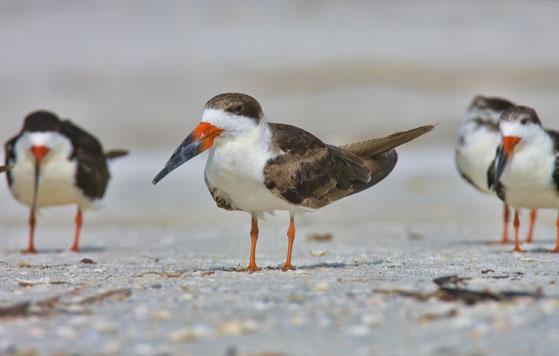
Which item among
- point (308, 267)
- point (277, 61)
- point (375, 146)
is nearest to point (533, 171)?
point (375, 146)

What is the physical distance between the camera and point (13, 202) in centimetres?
1252

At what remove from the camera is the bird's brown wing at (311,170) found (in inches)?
223

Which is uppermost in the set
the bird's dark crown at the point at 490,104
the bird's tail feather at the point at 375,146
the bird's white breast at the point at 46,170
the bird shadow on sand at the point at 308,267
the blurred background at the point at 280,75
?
the blurred background at the point at 280,75

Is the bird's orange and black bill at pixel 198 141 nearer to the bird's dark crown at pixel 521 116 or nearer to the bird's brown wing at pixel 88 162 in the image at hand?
the bird's dark crown at pixel 521 116

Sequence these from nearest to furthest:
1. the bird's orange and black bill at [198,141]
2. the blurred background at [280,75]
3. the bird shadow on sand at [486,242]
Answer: the bird's orange and black bill at [198,141] < the bird shadow on sand at [486,242] < the blurred background at [280,75]

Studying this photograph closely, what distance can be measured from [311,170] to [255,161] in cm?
51

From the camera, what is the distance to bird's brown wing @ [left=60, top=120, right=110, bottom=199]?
29.2ft

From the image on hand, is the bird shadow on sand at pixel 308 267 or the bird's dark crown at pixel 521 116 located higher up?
the bird's dark crown at pixel 521 116

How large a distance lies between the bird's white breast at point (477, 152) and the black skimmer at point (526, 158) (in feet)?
6.46

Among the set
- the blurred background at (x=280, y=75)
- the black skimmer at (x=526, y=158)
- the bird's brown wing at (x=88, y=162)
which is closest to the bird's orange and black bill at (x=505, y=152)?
the black skimmer at (x=526, y=158)

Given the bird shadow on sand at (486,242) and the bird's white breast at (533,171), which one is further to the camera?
the bird shadow on sand at (486,242)

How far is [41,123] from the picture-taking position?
340 inches

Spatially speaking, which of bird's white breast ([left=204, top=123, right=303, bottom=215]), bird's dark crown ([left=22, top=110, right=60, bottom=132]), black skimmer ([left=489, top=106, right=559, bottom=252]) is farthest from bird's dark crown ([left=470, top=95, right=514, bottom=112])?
bird's white breast ([left=204, top=123, right=303, bottom=215])

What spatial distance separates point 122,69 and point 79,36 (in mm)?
2904
